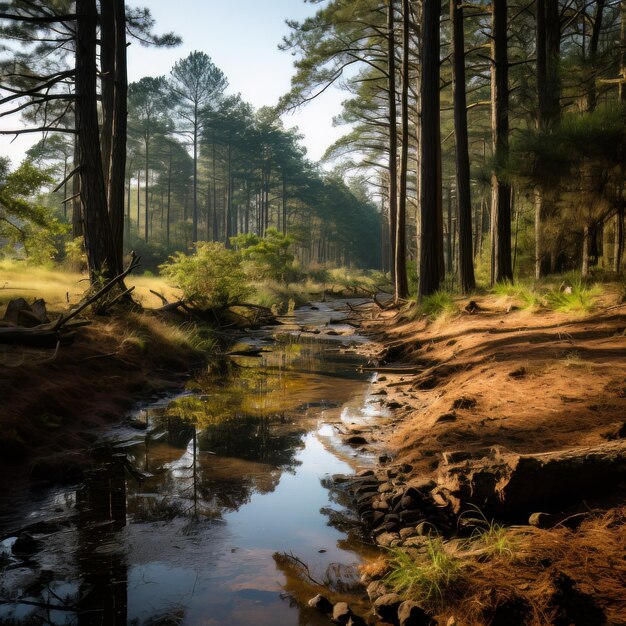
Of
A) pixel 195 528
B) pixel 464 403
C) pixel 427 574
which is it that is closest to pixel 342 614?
pixel 427 574

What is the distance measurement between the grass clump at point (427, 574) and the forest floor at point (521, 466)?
0.01m

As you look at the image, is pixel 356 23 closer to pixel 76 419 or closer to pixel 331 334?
pixel 331 334

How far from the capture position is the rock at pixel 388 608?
9.54 feet

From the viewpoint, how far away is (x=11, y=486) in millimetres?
4602

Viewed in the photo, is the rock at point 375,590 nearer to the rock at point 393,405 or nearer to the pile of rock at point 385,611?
the pile of rock at point 385,611

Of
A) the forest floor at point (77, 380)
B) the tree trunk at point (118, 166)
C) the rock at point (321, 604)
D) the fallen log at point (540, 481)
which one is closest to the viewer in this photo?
the rock at point (321, 604)

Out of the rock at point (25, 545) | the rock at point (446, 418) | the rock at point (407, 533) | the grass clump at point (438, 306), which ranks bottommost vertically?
the rock at point (25, 545)

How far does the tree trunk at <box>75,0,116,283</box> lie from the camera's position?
33.7 feet

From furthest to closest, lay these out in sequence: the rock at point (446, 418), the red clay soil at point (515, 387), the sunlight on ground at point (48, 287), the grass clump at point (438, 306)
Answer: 1. the grass clump at point (438, 306)
2. the sunlight on ground at point (48, 287)
3. the rock at point (446, 418)
4. the red clay soil at point (515, 387)

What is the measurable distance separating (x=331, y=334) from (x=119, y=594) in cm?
1312

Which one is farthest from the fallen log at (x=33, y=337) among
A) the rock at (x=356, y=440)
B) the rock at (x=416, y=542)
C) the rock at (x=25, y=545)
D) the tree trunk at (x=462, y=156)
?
the tree trunk at (x=462, y=156)

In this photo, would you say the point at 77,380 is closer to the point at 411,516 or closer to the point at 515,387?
the point at 411,516

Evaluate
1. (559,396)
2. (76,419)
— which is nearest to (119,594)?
(76,419)

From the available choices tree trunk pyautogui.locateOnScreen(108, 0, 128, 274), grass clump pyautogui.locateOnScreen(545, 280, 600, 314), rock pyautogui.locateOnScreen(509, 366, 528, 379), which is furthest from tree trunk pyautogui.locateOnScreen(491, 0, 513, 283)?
tree trunk pyautogui.locateOnScreen(108, 0, 128, 274)
